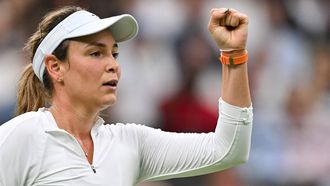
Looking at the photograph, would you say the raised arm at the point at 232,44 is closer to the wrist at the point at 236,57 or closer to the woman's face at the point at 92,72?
the wrist at the point at 236,57

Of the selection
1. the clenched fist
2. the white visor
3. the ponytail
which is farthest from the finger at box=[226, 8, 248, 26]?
the ponytail

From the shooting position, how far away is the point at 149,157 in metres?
3.98

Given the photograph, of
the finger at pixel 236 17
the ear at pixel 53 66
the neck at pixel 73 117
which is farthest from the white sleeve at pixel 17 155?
the finger at pixel 236 17

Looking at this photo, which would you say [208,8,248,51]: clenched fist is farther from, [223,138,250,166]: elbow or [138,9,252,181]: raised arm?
[223,138,250,166]: elbow

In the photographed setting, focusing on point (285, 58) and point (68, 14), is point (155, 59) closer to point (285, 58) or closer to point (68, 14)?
point (285, 58)

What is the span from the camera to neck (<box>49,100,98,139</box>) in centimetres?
384

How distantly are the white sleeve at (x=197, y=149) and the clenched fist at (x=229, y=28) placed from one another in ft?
0.84

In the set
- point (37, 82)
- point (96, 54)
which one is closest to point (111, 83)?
point (96, 54)

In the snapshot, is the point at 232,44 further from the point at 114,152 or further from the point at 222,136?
the point at 114,152

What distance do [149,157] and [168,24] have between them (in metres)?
4.28

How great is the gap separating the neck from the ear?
117mm

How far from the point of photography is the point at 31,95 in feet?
13.1

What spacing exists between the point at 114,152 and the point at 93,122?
0.59 ft

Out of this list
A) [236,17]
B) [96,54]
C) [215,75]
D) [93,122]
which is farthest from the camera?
[215,75]
